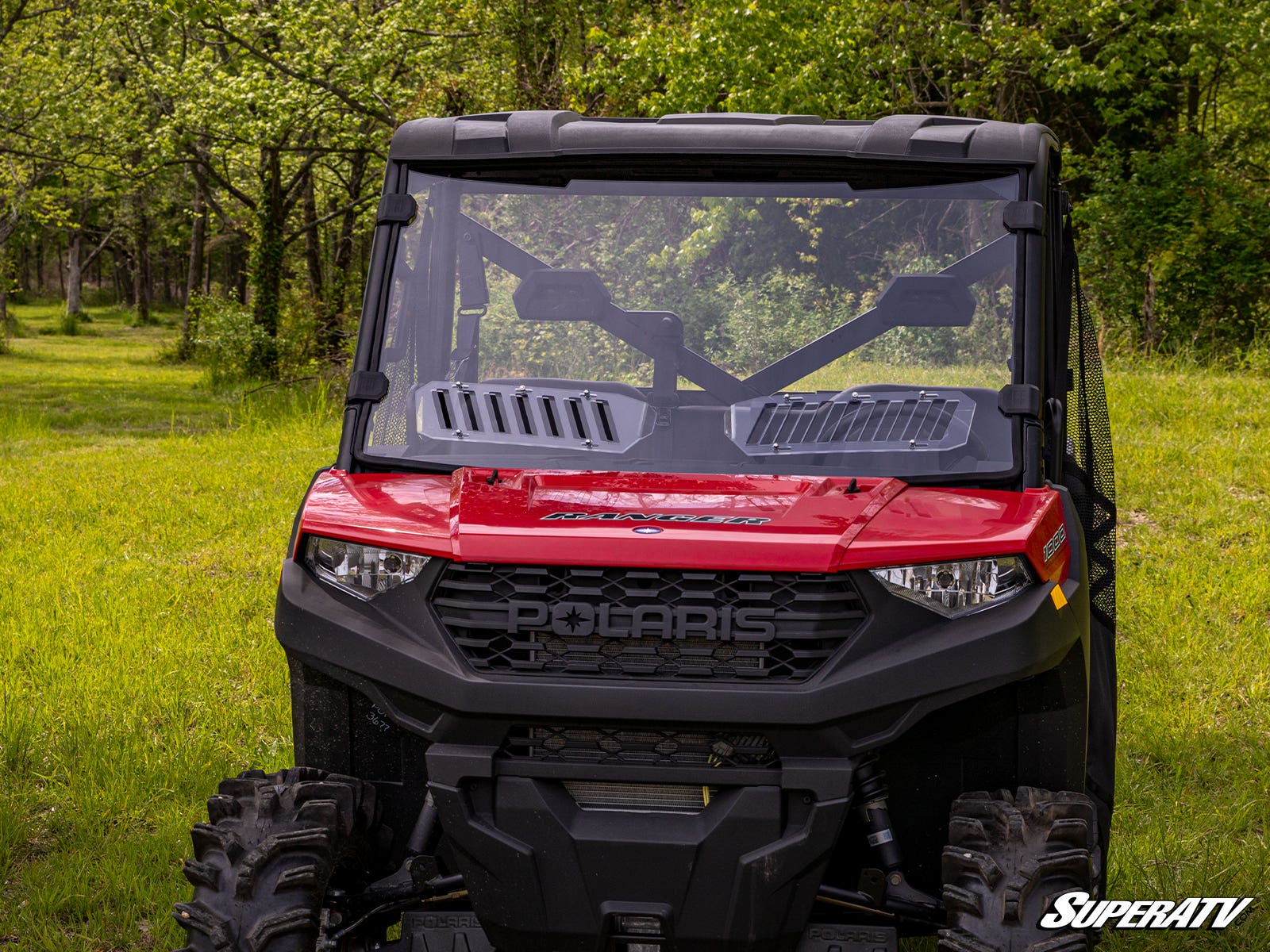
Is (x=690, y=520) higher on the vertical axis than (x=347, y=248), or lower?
lower

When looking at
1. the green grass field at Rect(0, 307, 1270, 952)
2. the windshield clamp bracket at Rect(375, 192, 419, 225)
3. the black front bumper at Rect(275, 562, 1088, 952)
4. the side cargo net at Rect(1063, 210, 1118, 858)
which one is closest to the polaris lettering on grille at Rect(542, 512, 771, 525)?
the black front bumper at Rect(275, 562, 1088, 952)

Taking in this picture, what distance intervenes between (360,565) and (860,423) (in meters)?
1.32

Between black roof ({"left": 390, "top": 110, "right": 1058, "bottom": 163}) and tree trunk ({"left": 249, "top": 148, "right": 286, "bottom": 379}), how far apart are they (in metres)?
20.5

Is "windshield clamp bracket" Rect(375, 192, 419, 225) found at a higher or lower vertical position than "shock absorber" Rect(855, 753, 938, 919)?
higher

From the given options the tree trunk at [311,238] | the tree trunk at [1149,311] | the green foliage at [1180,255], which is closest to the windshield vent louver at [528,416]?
the green foliage at [1180,255]

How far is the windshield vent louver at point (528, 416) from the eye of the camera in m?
3.74

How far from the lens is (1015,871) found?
2.86m

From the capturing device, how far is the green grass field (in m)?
4.83

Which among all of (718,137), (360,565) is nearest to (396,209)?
(718,137)

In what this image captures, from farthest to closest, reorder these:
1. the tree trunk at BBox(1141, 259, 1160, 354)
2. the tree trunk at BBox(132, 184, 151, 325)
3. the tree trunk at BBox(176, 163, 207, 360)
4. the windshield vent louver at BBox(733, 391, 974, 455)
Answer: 1. the tree trunk at BBox(132, 184, 151, 325)
2. the tree trunk at BBox(176, 163, 207, 360)
3. the tree trunk at BBox(1141, 259, 1160, 354)
4. the windshield vent louver at BBox(733, 391, 974, 455)

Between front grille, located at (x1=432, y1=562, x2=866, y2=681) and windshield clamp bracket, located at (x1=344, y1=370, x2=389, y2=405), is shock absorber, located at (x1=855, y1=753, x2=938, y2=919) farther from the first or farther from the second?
windshield clamp bracket, located at (x1=344, y1=370, x2=389, y2=405)

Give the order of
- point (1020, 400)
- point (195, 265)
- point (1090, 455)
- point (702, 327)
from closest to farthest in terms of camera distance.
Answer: point (1020, 400), point (702, 327), point (1090, 455), point (195, 265)

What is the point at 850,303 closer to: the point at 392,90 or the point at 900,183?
the point at 900,183

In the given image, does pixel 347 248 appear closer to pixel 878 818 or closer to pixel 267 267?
pixel 267 267
